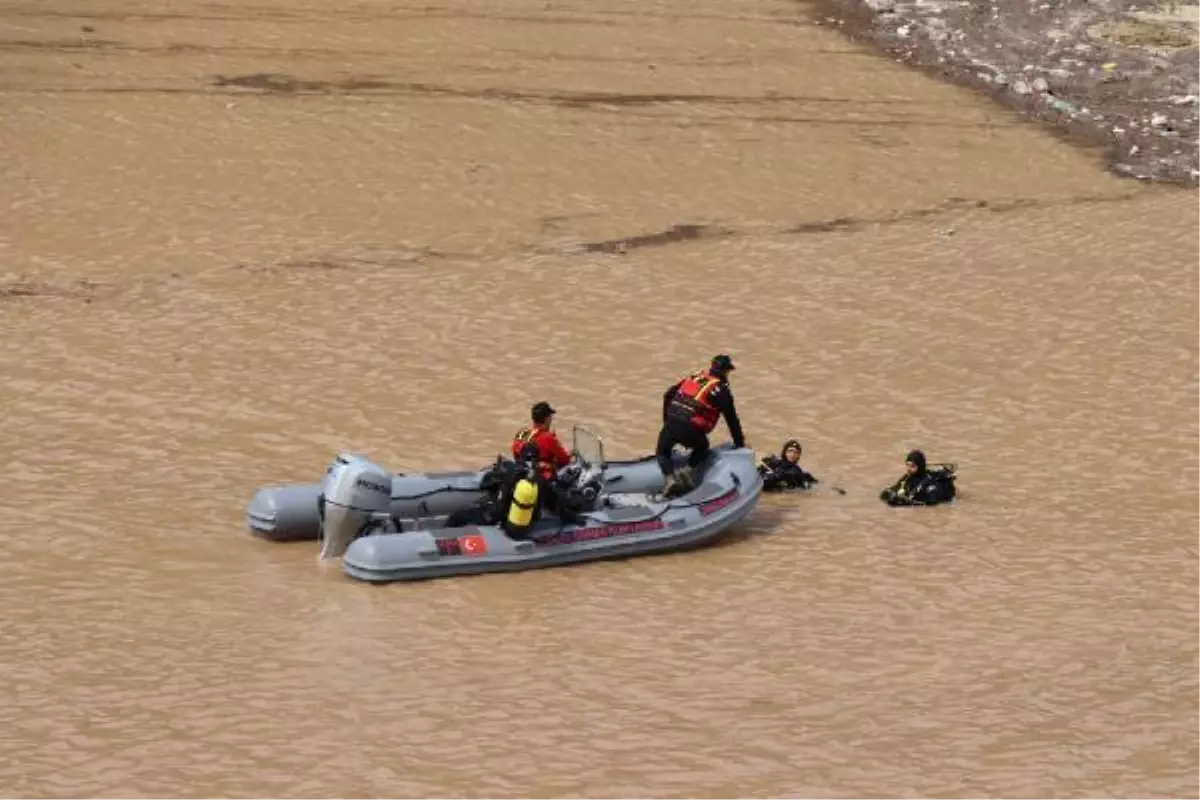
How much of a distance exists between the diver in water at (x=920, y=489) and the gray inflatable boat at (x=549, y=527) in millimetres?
1407

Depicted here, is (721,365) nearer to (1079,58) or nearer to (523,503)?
(523,503)

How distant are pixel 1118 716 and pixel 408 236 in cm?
1297

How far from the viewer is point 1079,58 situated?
31.4 meters

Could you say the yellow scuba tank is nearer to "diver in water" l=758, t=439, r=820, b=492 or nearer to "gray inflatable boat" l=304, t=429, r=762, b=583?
"gray inflatable boat" l=304, t=429, r=762, b=583

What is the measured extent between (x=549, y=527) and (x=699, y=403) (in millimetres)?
1775

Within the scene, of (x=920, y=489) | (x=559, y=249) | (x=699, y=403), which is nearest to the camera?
(x=699, y=403)

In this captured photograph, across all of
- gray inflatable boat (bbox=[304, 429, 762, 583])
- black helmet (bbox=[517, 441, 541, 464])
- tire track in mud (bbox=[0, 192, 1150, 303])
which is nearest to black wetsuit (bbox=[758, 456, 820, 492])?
gray inflatable boat (bbox=[304, 429, 762, 583])

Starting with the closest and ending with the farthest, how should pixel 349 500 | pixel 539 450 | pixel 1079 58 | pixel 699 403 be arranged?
pixel 349 500 → pixel 539 450 → pixel 699 403 → pixel 1079 58

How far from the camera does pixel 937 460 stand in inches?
696

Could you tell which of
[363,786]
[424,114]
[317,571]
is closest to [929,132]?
[424,114]

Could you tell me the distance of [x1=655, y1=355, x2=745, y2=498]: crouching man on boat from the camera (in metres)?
15.7

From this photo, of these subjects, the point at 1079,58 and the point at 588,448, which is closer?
the point at 588,448

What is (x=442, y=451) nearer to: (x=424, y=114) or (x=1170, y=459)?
(x=1170, y=459)

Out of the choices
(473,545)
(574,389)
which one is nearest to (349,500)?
(473,545)
